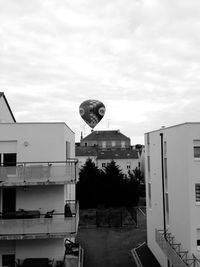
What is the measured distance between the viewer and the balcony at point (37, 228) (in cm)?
1655

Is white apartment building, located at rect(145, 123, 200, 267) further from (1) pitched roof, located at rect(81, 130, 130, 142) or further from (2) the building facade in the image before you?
(1) pitched roof, located at rect(81, 130, 130, 142)

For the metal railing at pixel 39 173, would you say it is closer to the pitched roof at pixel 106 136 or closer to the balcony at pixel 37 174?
the balcony at pixel 37 174

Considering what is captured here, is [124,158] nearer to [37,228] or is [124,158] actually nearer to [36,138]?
[36,138]

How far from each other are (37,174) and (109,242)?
14.2m

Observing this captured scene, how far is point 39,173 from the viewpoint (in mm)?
17203

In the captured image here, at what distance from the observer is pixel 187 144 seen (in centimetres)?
1902

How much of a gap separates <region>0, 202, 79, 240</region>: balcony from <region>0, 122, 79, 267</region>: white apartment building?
0.53 meters

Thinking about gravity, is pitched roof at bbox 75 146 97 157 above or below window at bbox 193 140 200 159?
above

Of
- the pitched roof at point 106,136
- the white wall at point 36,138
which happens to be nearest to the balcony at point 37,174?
the white wall at point 36,138

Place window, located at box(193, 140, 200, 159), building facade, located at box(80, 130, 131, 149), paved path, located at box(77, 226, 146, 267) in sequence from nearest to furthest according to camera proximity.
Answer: window, located at box(193, 140, 200, 159)
paved path, located at box(77, 226, 146, 267)
building facade, located at box(80, 130, 131, 149)

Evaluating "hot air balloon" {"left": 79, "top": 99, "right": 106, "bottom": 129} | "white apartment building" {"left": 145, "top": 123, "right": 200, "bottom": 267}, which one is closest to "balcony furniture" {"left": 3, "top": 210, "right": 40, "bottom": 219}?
"white apartment building" {"left": 145, "top": 123, "right": 200, "bottom": 267}

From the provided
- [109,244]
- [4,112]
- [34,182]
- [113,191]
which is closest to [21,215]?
[34,182]

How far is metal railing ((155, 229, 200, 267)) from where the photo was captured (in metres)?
17.9

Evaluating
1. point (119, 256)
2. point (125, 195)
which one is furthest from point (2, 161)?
point (125, 195)
